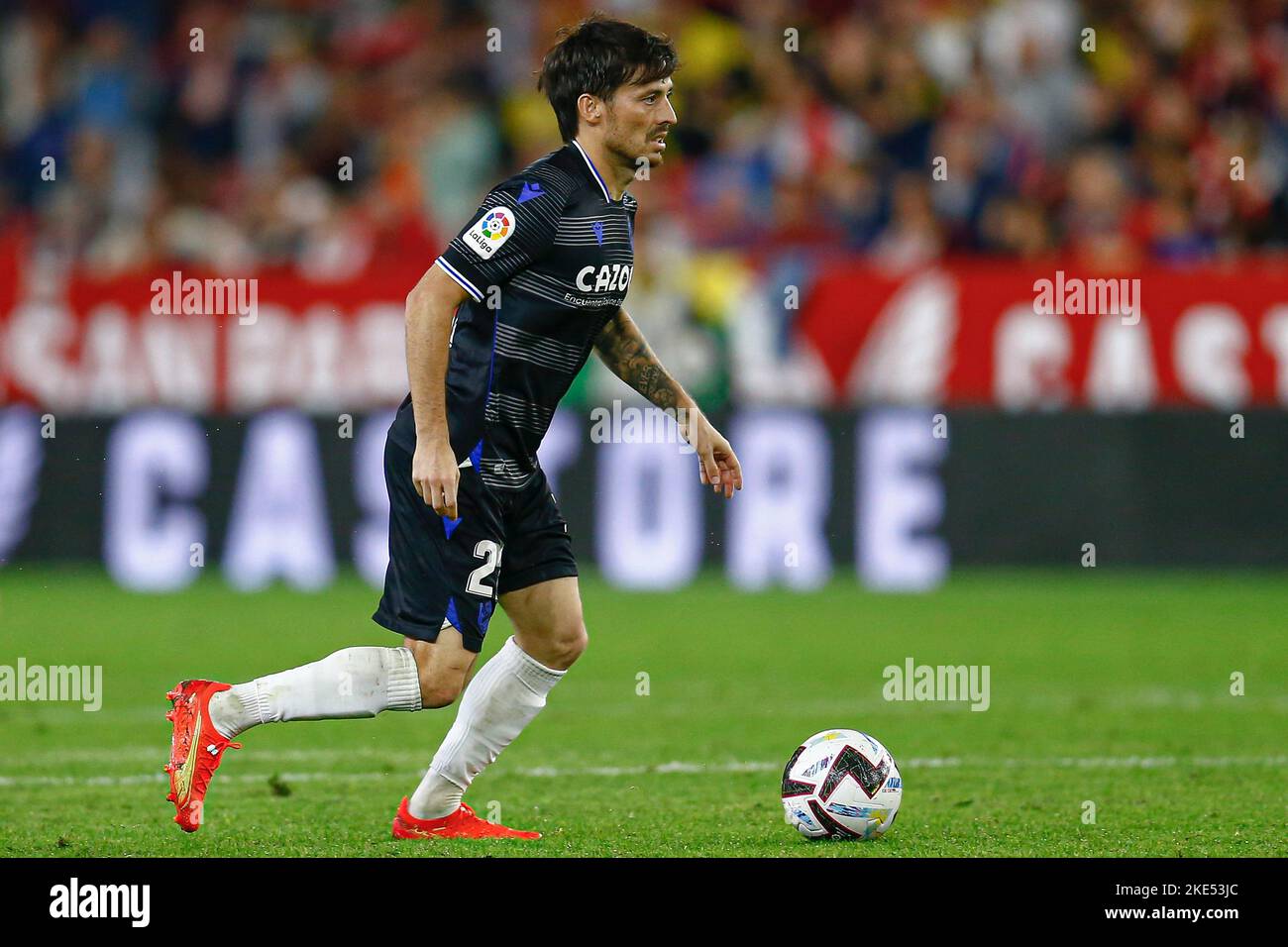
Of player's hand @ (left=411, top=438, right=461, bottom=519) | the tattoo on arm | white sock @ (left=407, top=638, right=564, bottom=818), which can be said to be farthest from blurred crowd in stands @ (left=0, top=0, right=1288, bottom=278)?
player's hand @ (left=411, top=438, right=461, bottom=519)

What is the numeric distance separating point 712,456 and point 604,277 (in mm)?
734

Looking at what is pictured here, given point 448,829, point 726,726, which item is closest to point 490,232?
point 448,829

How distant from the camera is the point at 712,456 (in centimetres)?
612

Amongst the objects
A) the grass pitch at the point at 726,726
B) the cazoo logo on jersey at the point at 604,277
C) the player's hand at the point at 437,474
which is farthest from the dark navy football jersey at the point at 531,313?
the grass pitch at the point at 726,726

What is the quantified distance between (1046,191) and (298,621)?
708cm

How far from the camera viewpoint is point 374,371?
47.7 ft

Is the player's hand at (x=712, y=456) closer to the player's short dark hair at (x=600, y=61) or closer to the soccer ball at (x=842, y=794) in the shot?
the soccer ball at (x=842, y=794)

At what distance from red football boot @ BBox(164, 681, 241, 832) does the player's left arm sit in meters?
1.54

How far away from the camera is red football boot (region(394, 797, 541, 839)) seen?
596cm

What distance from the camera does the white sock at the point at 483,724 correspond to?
19.7ft

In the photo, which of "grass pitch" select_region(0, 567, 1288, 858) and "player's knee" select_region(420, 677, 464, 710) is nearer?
"player's knee" select_region(420, 677, 464, 710)

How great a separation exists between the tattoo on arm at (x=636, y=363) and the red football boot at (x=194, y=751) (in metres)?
→ 1.54

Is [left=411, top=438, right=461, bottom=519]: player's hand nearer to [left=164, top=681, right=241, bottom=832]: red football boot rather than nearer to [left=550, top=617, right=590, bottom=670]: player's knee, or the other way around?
[left=550, top=617, right=590, bottom=670]: player's knee

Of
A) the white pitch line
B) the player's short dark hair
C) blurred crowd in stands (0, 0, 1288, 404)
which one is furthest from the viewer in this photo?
blurred crowd in stands (0, 0, 1288, 404)
